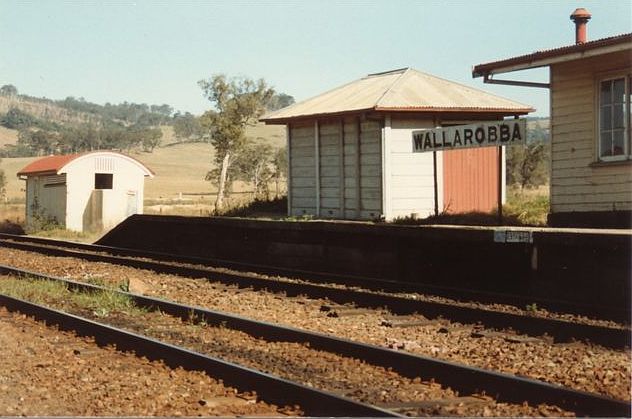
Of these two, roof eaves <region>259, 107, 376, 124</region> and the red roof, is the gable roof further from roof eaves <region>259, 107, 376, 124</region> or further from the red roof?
roof eaves <region>259, 107, 376, 124</region>

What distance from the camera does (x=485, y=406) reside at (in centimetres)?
541

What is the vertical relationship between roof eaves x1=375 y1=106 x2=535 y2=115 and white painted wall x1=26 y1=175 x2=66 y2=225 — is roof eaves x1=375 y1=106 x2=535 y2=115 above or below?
above

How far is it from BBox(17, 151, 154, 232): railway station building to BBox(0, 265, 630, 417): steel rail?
21.0m

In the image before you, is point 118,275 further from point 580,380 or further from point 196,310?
point 580,380

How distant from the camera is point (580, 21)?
15.9m

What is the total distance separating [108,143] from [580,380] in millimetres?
137905

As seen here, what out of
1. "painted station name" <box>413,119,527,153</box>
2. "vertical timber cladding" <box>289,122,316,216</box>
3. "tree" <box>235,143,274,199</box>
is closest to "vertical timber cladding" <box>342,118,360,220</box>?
"vertical timber cladding" <box>289,122,316,216</box>

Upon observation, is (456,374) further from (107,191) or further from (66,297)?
(107,191)

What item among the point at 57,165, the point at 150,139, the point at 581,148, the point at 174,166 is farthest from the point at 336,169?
the point at 150,139

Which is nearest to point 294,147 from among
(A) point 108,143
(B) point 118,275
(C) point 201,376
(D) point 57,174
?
(B) point 118,275

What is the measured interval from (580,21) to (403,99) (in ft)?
14.8

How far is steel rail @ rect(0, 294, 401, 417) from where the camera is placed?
17.1ft

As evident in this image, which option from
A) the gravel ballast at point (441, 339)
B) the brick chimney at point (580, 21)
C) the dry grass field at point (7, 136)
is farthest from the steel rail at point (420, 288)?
the dry grass field at point (7, 136)

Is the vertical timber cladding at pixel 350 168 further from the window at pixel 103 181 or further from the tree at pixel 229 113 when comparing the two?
the tree at pixel 229 113
